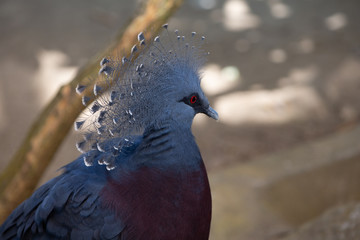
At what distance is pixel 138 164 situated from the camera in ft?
5.24

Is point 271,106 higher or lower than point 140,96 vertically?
higher

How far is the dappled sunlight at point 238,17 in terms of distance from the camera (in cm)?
575

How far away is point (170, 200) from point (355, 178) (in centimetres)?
202

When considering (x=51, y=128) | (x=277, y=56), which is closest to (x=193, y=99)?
(x=51, y=128)

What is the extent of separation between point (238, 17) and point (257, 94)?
6.08 feet

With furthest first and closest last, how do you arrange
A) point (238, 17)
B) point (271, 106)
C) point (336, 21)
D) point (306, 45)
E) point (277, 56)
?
point (238, 17)
point (336, 21)
point (306, 45)
point (277, 56)
point (271, 106)

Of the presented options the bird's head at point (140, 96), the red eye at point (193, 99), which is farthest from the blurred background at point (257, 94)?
the red eye at point (193, 99)

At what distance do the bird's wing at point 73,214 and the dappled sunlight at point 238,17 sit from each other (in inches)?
174

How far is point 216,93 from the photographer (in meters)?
4.55

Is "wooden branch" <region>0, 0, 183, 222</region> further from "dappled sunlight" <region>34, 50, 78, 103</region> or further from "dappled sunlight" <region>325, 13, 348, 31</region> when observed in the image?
"dappled sunlight" <region>325, 13, 348, 31</region>

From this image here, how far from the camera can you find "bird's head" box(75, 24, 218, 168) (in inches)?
62.7

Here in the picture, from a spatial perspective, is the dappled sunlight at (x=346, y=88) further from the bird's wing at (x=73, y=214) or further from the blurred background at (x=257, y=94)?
the bird's wing at (x=73, y=214)

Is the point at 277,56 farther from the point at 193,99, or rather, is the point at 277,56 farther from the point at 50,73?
the point at 193,99

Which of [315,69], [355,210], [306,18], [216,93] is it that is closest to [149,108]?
[355,210]
